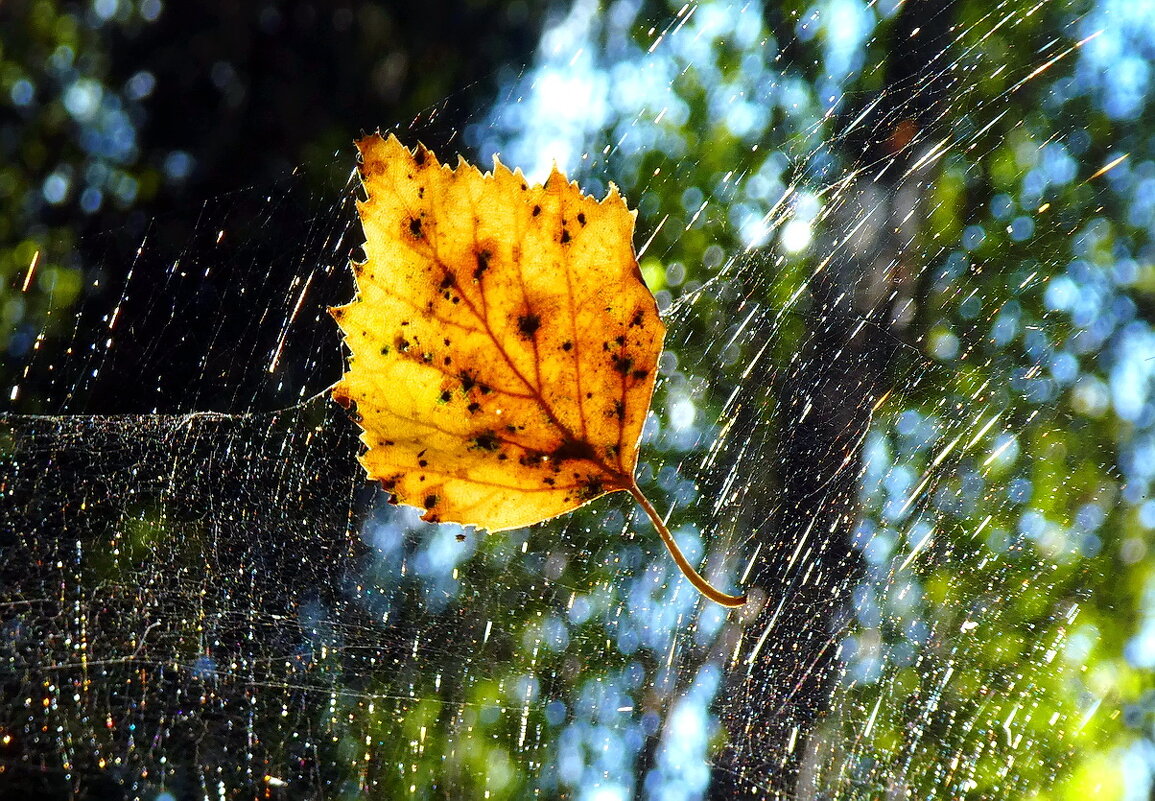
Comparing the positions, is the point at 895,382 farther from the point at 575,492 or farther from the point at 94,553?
the point at 94,553

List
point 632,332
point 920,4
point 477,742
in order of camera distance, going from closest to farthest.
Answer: point 632,332 → point 477,742 → point 920,4

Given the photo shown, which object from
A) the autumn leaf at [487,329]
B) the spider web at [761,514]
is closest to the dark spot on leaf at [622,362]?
the autumn leaf at [487,329]

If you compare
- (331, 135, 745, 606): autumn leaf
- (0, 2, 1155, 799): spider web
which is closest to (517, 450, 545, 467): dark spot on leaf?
(331, 135, 745, 606): autumn leaf

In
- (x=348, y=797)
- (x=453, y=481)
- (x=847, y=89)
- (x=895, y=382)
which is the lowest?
(x=348, y=797)

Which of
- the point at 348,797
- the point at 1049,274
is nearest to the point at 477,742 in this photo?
the point at 348,797

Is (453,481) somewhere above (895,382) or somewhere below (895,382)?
below

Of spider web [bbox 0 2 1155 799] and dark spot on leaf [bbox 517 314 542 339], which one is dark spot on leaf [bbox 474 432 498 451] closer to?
dark spot on leaf [bbox 517 314 542 339]
